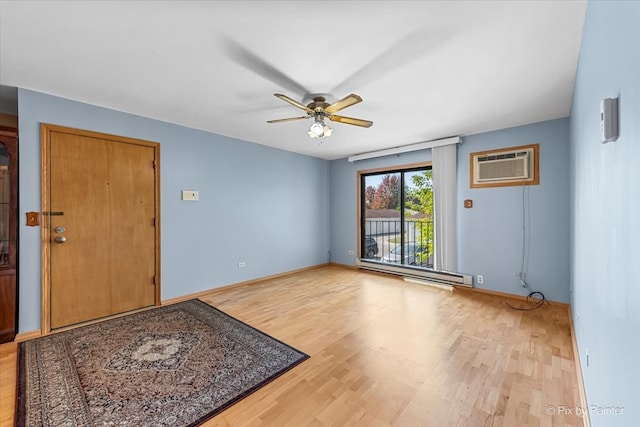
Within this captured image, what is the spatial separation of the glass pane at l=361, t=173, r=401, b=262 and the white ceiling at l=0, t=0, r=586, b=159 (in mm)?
2145

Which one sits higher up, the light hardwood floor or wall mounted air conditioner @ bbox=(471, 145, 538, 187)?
wall mounted air conditioner @ bbox=(471, 145, 538, 187)

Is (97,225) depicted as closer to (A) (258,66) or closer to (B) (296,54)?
(A) (258,66)

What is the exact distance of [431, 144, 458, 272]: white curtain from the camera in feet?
13.3

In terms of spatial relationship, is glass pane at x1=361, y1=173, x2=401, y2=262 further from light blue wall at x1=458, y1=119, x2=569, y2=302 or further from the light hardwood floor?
the light hardwood floor

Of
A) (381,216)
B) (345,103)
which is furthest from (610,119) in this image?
(381,216)

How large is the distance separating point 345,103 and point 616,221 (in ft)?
6.15

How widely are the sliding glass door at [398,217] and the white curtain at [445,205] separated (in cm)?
37

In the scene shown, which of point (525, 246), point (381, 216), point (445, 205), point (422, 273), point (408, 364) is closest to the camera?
point (408, 364)

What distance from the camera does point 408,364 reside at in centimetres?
207

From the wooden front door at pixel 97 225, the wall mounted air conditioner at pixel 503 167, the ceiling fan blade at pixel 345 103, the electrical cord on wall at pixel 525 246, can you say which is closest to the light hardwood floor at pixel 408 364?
the electrical cord on wall at pixel 525 246

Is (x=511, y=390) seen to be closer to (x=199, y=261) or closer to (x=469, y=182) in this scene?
A: (x=469, y=182)

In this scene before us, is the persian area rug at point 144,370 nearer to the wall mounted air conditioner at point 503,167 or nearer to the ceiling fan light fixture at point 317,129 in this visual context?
the ceiling fan light fixture at point 317,129

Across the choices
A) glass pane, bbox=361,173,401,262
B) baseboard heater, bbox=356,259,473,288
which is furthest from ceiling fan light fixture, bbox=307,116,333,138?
baseboard heater, bbox=356,259,473,288

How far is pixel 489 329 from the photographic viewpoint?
265 centimetres
